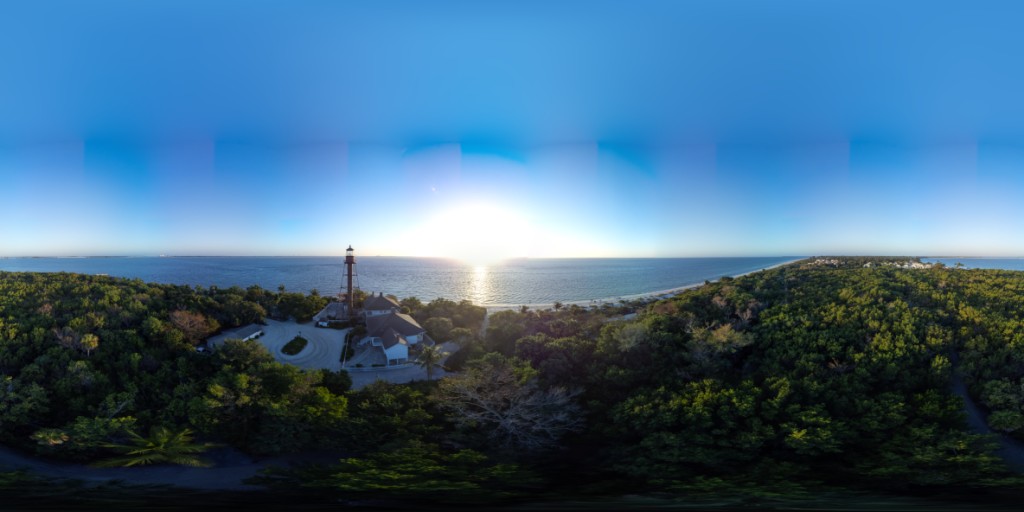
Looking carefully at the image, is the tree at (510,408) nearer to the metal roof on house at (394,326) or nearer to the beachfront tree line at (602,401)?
the beachfront tree line at (602,401)

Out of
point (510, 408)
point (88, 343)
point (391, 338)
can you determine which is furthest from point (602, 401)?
point (88, 343)

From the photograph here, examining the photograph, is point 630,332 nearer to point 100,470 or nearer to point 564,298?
point 100,470

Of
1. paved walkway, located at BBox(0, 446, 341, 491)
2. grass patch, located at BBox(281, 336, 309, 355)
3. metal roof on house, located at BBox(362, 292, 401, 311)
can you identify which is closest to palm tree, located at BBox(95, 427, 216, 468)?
paved walkway, located at BBox(0, 446, 341, 491)

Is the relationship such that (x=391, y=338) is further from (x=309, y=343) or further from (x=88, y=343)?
(x=88, y=343)

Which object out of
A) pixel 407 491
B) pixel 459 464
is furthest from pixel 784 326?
pixel 407 491

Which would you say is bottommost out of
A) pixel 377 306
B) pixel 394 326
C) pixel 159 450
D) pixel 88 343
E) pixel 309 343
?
pixel 309 343

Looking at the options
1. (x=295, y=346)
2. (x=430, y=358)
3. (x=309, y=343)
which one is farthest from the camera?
(x=309, y=343)

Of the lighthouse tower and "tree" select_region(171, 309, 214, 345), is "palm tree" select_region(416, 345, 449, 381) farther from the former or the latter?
the lighthouse tower

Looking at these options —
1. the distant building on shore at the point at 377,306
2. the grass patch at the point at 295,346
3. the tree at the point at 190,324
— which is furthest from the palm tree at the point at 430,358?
the distant building on shore at the point at 377,306
